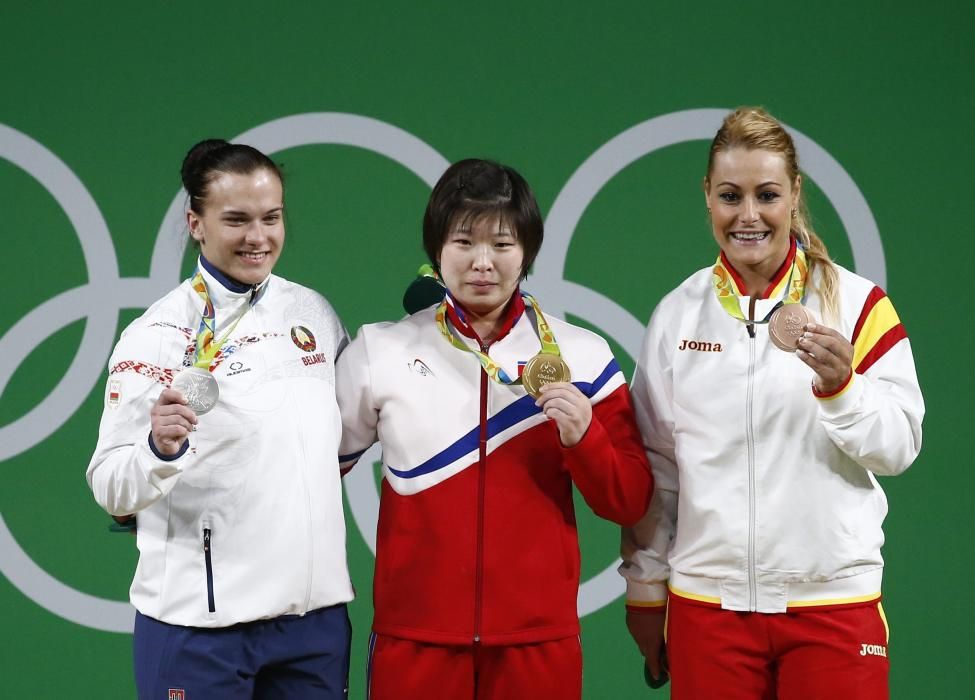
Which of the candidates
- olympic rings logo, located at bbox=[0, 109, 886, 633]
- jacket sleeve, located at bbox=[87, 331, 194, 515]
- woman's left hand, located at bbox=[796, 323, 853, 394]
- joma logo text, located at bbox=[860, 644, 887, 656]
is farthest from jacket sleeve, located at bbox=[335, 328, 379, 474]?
olympic rings logo, located at bbox=[0, 109, 886, 633]

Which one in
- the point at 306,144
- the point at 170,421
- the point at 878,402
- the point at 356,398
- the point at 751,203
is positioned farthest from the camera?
the point at 306,144

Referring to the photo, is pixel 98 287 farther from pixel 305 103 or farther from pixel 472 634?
pixel 472 634

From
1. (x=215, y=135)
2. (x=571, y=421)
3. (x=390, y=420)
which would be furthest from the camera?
(x=215, y=135)

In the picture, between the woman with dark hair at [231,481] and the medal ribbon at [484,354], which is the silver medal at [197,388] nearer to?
the woman with dark hair at [231,481]

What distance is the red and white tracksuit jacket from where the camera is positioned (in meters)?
2.07

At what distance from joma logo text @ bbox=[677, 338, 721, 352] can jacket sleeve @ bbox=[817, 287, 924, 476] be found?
24cm

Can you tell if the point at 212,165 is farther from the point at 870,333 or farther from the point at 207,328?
the point at 870,333

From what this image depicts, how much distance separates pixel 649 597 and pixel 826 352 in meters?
0.65

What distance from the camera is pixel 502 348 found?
7.10 ft

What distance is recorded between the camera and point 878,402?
1.97m

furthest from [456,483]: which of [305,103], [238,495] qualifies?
[305,103]

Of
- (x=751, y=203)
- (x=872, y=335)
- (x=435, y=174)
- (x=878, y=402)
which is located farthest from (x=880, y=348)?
(x=435, y=174)

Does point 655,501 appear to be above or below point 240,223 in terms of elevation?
below

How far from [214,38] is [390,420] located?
1.88 meters
